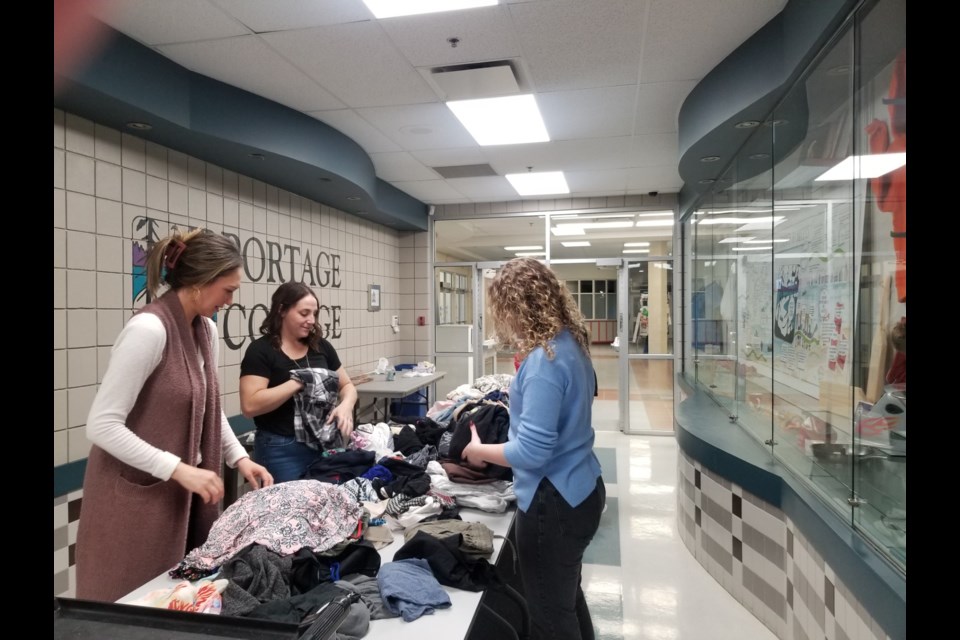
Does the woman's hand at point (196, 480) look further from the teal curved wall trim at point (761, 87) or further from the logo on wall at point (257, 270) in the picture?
the teal curved wall trim at point (761, 87)

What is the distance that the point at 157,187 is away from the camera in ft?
10.5

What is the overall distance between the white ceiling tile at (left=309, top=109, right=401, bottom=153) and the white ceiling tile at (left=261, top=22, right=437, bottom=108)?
0.72 ft

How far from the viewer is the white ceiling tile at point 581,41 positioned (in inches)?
94.5

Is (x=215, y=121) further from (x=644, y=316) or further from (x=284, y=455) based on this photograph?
(x=644, y=316)

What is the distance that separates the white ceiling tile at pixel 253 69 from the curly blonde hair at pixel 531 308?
1878 mm

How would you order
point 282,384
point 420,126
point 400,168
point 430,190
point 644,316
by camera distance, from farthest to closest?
point 644,316, point 430,190, point 400,168, point 420,126, point 282,384

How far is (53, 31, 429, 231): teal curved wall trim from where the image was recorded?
2.49 m

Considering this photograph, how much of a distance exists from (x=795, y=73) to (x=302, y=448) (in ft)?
9.08

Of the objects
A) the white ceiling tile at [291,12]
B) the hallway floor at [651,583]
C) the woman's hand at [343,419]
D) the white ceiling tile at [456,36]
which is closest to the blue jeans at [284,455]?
the woman's hand at [343,419]

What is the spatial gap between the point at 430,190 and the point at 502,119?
2.37 m

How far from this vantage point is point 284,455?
7.70ft

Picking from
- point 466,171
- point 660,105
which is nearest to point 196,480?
point 660,105

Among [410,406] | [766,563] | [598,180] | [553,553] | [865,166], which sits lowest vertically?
[766,563]

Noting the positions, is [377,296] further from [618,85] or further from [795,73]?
[795,73]
